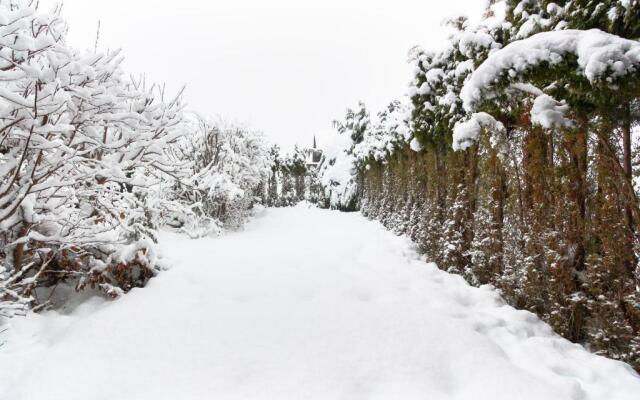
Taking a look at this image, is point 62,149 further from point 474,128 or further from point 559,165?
point 474,128

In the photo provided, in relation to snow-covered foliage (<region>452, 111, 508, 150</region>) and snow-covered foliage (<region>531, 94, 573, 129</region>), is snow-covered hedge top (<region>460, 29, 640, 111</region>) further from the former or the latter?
snow-covered foliage (<region>452, 111, 508, 150</region>)

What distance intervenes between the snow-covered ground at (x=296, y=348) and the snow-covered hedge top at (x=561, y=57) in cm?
188

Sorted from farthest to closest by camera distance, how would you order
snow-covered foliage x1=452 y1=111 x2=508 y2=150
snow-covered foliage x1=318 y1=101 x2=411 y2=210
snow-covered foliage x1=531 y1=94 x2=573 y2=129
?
snow-covered foliage x1=318 y1=101 x2=411 y2=210
snow-covered foliage x1=452 y1=111 x2=508 y2=150
snow-covered foliage x1=531 y1=94 x2=573 y2=129

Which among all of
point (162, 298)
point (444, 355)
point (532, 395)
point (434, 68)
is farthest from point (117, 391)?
point (434, 68)

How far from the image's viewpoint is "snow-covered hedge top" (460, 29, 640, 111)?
214 centimetres

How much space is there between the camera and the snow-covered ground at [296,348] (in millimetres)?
2160

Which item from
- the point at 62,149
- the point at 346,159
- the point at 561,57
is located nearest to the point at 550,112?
the point at 561,57

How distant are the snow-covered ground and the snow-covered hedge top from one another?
1876 mm

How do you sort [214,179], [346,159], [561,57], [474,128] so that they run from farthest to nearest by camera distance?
[346,159], [214,179], [474,128], [561,57]

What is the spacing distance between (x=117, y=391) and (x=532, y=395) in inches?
94.3

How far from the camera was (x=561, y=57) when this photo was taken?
2402 millimetres

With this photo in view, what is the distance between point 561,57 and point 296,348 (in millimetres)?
2686

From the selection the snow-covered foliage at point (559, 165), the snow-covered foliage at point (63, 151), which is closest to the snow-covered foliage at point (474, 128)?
the snow-covered foliage at point (559, 165)

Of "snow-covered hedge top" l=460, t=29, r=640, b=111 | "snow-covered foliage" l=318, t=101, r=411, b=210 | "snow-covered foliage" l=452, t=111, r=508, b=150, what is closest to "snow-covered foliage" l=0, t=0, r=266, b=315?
"snow-covered hedge top" l=460, t=29, r=640, b=111
